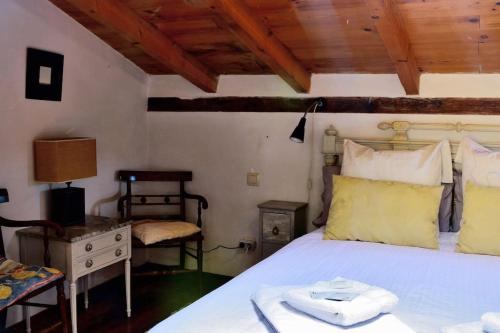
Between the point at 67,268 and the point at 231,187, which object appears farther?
the point at 231,187

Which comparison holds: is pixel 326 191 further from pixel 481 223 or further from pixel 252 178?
pixel 481 223

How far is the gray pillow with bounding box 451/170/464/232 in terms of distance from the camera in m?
2.92

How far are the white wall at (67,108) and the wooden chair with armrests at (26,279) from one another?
28 cm

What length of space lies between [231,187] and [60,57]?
1495 millimetres

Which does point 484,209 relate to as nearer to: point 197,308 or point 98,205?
point 197,308

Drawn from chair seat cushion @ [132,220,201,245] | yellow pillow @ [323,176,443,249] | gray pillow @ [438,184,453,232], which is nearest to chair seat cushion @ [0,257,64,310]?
chair seat cushion @ [132,220,201,245]

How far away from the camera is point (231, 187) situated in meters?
3.83

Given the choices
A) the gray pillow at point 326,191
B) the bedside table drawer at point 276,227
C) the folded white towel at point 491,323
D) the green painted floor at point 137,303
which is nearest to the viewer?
the folded white towel at point 491,323

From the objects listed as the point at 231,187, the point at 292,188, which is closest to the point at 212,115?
the point at 231,187

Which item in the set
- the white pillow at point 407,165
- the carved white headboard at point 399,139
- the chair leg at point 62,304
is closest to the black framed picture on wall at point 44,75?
the chair leg at point 62,304

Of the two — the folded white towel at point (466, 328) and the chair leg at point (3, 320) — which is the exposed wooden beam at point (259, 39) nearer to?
the folded white towel at point (466, 328)

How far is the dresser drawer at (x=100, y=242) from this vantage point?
9.10ft

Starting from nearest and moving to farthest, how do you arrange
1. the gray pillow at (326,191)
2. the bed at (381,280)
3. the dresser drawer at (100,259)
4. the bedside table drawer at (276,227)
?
the bed at (381,280), the dresser drawer at (100,259), the gray pillow at (326,191), the bedside table drawer at (276,227)

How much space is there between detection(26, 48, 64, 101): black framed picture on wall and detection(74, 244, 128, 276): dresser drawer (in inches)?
39.4
